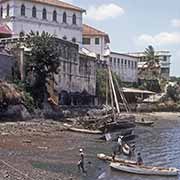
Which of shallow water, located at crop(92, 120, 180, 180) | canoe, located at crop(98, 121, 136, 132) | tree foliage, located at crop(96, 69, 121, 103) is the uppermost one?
tree foliage, located at crop(96, 69, 121, 103)

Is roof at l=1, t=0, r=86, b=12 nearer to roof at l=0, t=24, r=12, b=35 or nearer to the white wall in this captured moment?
roof at l=0, t=24, r=12, b=35

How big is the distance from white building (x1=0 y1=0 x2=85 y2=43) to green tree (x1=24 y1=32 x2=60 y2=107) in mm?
20386

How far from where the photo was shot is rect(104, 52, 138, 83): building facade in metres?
108

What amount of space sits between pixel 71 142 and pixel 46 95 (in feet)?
66.9

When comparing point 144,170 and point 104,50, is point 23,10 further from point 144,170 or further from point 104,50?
point 144,170

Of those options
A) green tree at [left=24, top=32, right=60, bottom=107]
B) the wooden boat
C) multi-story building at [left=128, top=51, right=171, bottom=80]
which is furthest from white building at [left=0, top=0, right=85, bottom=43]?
multi-story building at [left=128, top=51, right=171, bottom=80]

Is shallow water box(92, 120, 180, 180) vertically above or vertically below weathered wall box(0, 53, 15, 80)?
below

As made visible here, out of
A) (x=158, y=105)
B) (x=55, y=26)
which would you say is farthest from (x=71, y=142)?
(x=158, y=105)

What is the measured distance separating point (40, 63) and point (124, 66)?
4844cm

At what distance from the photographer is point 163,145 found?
57.4 m

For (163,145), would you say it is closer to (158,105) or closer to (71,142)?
(71,142)

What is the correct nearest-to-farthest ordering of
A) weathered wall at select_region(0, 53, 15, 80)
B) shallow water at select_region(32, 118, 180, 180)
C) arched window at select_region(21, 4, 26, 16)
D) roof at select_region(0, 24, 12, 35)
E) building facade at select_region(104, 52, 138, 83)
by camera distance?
shallow water at select_region(32, 118, 180, 180) < weathered wall at select_region(0, 53, 15, 80) < roof at select_region(0, 24, 12, 35) < arched window at select_region(21, 4, 26, 16) < building facade at select_region(104, 52, 138, 83)

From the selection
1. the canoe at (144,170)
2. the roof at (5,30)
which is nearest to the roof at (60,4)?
the roof at (5,30)

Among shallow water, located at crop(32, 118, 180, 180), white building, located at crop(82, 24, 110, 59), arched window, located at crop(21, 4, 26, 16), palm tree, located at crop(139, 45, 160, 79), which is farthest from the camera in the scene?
palm tree, located at crop(139, 45, 160, 79)
